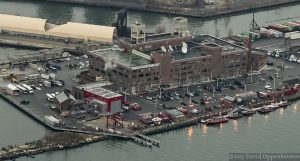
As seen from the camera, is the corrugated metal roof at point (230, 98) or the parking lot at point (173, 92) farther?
the corrugated metal roof at point (230, 98)

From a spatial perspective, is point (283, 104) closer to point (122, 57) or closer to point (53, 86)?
point (122, 57)

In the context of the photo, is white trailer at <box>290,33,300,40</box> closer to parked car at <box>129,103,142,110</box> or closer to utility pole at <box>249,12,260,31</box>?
utility pole at <box>249,12,260,31</box>

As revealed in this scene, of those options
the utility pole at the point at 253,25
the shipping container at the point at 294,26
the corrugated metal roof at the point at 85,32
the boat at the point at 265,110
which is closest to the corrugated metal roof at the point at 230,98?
the boat at the point at 265,110

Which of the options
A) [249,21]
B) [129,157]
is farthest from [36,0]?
[129,157]

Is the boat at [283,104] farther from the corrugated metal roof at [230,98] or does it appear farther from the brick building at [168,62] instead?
the brick building at [168,62]

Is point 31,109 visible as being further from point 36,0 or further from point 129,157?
point 36,0

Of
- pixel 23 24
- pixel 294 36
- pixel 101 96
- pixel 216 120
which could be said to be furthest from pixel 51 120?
pixel 294 36

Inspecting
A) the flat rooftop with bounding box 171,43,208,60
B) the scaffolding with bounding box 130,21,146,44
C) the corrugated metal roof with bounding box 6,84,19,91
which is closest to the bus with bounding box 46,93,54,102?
the corrugated metal roof with bounding box 6,84,19,91
